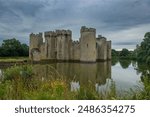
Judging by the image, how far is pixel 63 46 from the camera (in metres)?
36.3

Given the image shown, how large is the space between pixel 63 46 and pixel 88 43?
5.06m

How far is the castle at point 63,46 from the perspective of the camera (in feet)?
107

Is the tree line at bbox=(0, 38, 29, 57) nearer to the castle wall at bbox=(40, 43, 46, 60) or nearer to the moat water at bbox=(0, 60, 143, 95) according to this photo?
the castle wall at bbox=(40, 43, 46, 60)

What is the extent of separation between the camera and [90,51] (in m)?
32.6

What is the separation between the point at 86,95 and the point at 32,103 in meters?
1.14

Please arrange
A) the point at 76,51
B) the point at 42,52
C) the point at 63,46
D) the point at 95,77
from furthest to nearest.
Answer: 1. the point at 42,52
2. the point at 63,46
3. the point at 76,51
4. the point at 95,77

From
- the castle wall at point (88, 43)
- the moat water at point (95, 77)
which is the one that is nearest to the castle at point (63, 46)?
the castle wall at point (88, 43)

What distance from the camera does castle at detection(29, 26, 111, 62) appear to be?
32.6 metres

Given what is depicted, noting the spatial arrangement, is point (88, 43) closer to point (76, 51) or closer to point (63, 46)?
point (76, 51)

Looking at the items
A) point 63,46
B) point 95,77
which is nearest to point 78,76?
point 95,77

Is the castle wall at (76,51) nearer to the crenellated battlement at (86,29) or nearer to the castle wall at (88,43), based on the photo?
the castle wall at (88,43)

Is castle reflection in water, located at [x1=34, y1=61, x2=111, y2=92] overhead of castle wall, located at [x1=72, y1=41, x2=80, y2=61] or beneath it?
beneath

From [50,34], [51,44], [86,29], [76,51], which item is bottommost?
[76,51]

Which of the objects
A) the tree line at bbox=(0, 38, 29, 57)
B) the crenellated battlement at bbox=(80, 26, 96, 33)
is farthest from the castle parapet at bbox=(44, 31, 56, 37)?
the crenellated battlement at bbox=(80, 26, 96, 33)
